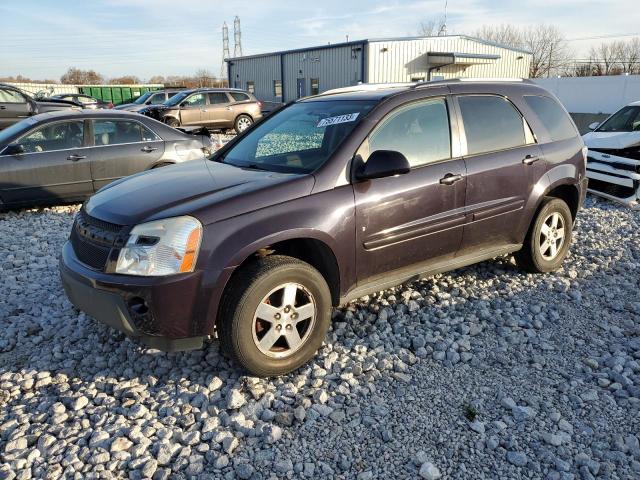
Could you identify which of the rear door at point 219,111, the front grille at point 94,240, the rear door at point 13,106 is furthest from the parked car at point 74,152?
the rear door at point 219,111

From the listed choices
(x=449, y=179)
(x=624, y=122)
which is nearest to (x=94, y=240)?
(x=449, y=179)

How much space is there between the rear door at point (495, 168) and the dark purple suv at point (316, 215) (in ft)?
0.04

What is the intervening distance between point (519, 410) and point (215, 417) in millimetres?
1766

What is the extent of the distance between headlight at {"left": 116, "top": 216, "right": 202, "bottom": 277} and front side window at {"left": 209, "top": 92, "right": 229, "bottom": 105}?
15.8 meters

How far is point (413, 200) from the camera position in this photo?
3729mm

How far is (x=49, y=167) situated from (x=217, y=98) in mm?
11460

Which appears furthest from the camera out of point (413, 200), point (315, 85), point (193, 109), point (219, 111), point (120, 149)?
point (315, 85)

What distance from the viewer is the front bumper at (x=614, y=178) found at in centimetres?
791

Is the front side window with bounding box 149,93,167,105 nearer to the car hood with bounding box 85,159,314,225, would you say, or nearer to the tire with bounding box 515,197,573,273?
the car hood with bounding box 85,159,314,225

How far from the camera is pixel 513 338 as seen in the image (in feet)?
12.4

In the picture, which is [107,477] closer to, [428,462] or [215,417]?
[215,417]

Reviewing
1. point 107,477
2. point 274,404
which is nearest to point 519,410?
point 274,404

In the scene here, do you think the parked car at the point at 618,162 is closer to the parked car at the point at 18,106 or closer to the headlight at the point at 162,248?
the headlight at the point at 162,248

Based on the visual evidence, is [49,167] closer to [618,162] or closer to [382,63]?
[618,162]
